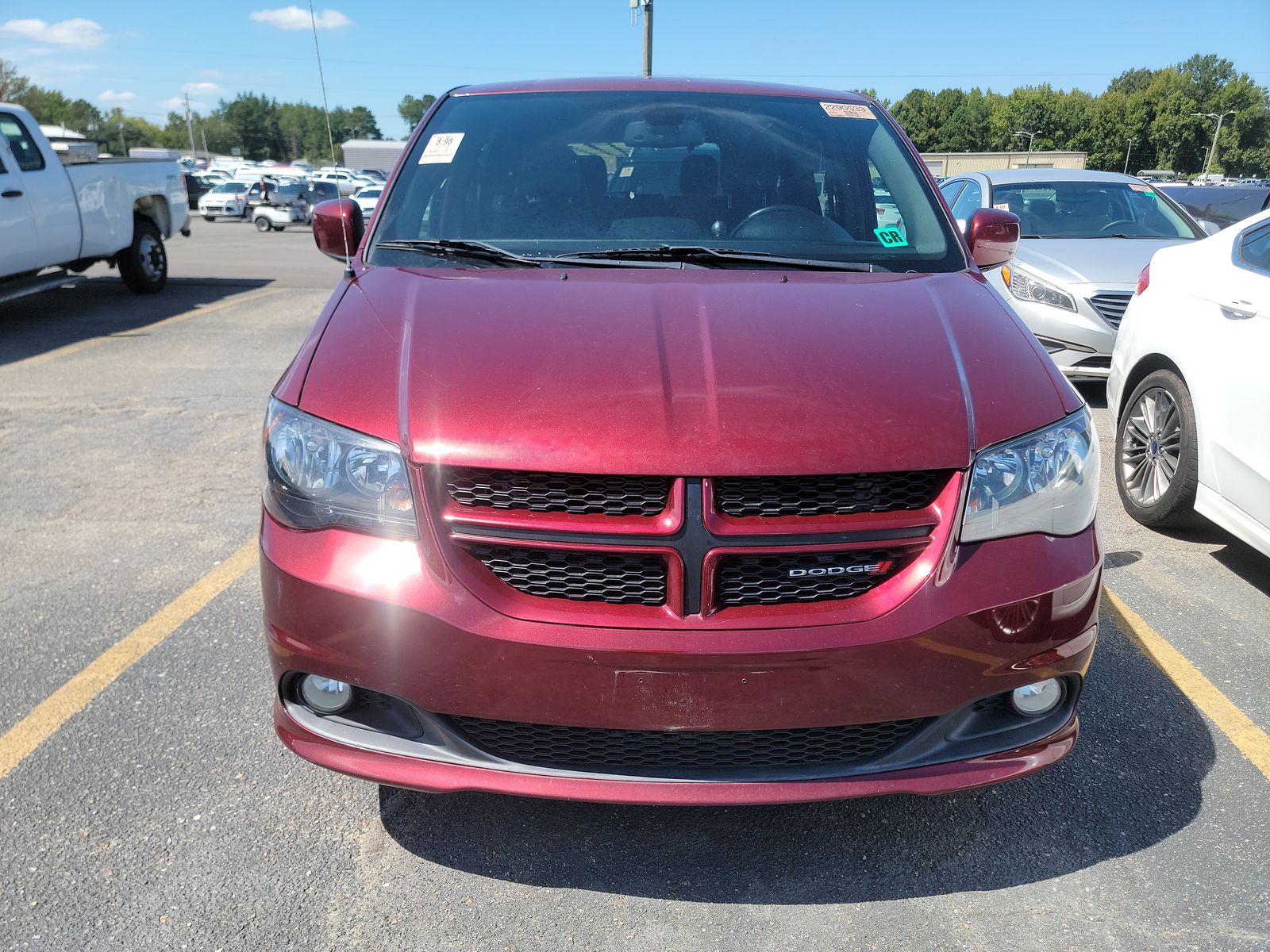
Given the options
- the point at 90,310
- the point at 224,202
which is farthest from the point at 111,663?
the point at 224,202

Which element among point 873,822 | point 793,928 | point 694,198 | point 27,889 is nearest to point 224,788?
point 27,889

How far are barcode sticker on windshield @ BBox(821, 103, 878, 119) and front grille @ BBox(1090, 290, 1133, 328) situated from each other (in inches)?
148

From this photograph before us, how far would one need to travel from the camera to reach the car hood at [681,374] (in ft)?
6.52

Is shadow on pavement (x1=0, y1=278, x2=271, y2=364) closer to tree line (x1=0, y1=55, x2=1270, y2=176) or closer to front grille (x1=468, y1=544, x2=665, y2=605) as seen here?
front grille (x1=468, y1=544, x2=665, y2=605)

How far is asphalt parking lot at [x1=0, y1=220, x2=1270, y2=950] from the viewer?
2.13 meters

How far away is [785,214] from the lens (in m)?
3.11

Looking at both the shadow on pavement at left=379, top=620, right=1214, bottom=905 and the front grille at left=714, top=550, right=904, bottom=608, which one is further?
the shadow on pavement at left=379, top=620, right=1214, bottom=905

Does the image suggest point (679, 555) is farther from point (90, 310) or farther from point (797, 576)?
point (90, 310)

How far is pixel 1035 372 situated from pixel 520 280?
1.32 meters

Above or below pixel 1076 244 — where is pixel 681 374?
above

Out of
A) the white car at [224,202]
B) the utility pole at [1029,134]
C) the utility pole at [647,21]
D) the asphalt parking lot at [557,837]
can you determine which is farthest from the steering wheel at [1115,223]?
the utility pole at [1029,134]

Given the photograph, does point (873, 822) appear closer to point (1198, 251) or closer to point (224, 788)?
point (224, 788)

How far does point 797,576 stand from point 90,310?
10.8 meters

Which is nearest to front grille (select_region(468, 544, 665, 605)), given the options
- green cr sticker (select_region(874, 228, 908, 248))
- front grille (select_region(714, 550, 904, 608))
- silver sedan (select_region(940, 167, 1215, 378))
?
front grille (select_region(714, 550, 904, 608))
